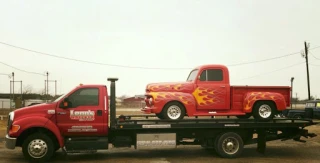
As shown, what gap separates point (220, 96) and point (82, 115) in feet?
14.2

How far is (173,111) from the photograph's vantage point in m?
10.2

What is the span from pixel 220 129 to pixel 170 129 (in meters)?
1.51

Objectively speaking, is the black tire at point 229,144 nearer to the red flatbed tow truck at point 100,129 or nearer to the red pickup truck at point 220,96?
the red flatbed tow truck at point 100,129

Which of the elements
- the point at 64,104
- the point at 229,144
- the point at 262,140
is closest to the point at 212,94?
the point at 229,144

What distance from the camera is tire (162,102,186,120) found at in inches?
399

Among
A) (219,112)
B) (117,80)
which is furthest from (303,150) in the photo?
(117,80)

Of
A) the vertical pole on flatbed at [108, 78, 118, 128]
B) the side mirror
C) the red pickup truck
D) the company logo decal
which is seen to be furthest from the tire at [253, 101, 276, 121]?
the side mirror

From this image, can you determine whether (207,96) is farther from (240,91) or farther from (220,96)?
(240,91)

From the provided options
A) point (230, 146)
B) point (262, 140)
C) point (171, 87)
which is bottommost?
point (230, 146)

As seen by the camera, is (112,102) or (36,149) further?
(112,102)

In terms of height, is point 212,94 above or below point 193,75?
below

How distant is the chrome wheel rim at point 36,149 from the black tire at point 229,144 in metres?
4.85

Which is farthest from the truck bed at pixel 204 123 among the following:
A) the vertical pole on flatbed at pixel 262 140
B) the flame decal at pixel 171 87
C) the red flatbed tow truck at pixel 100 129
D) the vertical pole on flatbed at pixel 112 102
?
the flame decal at pixel 171 87

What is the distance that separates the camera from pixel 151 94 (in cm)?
1026
